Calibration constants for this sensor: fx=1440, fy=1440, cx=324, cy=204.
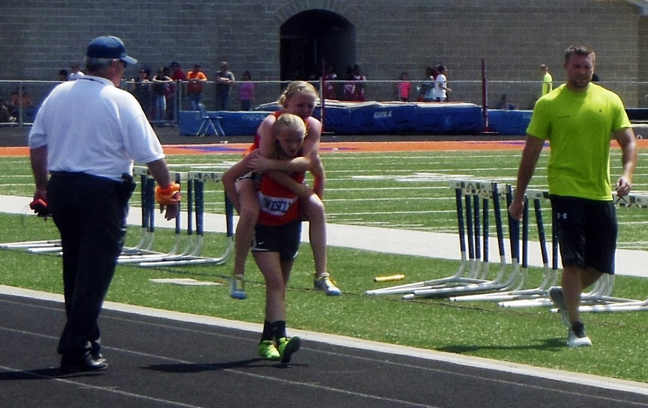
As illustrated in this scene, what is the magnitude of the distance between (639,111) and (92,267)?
37.6m

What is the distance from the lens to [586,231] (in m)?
8.48

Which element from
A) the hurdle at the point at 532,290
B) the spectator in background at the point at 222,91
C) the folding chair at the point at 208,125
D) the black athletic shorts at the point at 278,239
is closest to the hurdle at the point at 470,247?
the hurdle at the point at 532,290

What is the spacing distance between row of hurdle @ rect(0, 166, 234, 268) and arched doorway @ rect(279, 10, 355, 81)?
33.8 m

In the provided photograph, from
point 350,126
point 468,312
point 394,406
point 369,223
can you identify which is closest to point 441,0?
point 350,126

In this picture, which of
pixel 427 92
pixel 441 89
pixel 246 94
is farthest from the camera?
pixel 441 89

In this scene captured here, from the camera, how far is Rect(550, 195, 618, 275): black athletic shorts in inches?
331

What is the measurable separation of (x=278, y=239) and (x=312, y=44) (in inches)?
1641

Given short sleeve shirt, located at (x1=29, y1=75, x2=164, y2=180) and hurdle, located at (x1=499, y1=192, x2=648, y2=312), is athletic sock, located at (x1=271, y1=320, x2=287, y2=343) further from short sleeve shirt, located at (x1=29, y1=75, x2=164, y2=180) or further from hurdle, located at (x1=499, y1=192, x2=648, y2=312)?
hurdle, located at (x1=499, y1=192, x2=648, y2=312)

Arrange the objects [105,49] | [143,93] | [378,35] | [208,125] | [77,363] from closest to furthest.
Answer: [105,49] < [77,363] < [143,93] < [208,125] < [378,35]

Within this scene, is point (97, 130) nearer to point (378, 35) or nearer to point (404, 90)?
point (404, 90)

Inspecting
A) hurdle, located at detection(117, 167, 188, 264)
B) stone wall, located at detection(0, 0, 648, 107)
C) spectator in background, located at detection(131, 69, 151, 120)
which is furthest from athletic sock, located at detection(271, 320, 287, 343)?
stone wall, located at detection(0, 0, 648, 107)

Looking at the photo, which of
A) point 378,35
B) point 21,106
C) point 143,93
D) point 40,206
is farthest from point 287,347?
point 378,35

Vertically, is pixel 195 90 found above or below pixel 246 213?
above

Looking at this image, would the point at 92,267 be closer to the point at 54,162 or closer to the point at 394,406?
the point at 54,162
